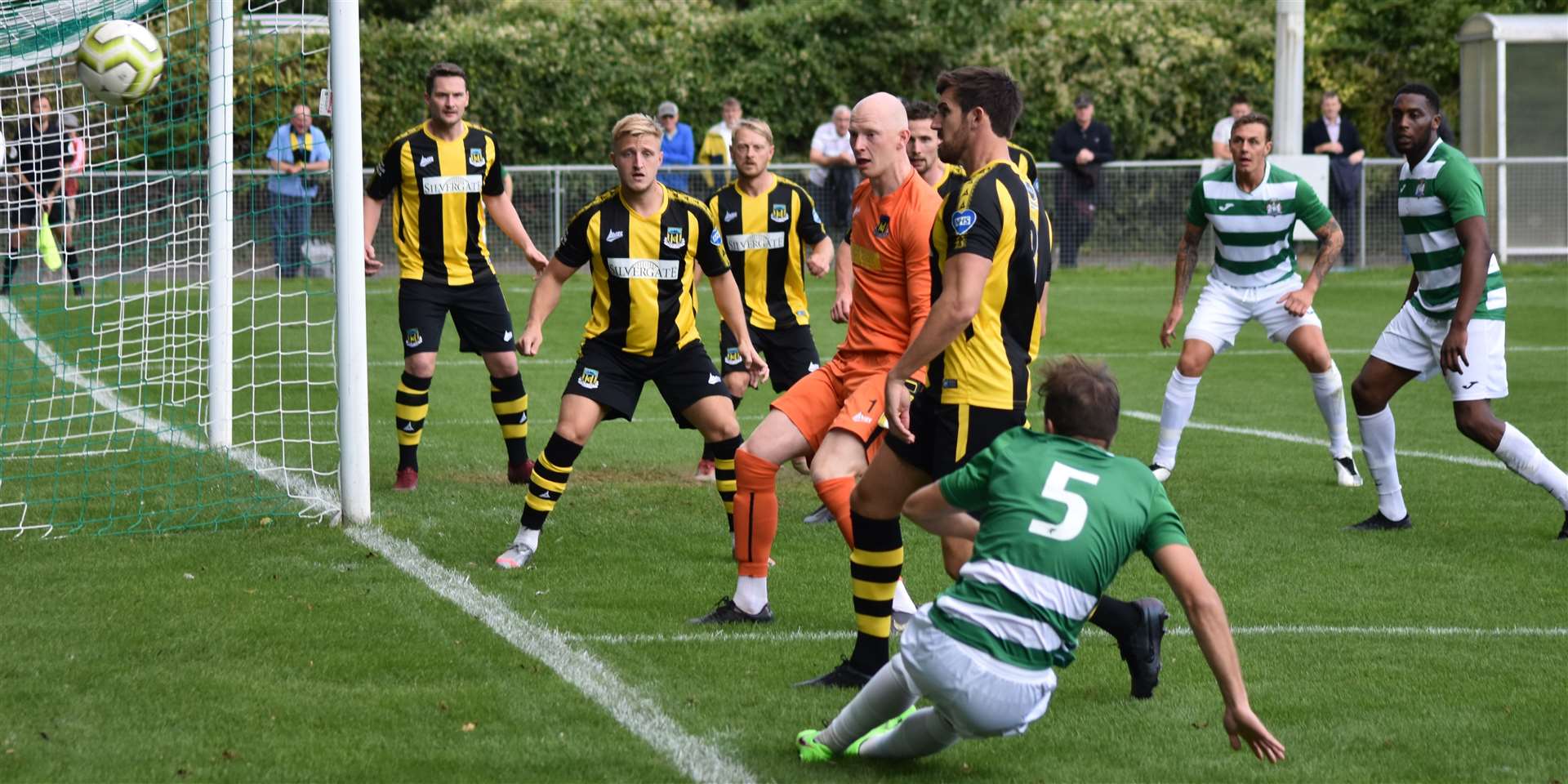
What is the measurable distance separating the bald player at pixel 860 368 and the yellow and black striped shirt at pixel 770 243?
2.83 metres

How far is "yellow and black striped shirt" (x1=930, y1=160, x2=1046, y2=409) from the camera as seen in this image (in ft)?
17.6

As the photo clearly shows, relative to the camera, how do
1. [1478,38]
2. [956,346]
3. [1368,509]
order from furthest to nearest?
1. [1478,38]
2. [1368,509]
3. [956,346]

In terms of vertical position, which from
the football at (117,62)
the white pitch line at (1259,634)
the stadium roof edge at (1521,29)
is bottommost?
the white pitch line at (1259,634)

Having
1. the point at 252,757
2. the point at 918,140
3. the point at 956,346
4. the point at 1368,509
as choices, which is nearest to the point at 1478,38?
the point at 1368,509

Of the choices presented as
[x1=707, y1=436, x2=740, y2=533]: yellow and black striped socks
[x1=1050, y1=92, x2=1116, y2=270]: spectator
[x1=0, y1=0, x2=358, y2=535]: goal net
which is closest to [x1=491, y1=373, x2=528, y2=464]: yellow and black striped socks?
[x1=0, y1=0, x2=358, y2=535]: goal net

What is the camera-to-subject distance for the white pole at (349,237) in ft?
26.4

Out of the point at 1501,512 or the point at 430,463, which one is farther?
the point at 430,463

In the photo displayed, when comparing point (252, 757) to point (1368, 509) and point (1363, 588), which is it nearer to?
point (1363, 588)

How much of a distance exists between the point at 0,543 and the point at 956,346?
473cm

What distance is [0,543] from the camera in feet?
26.0

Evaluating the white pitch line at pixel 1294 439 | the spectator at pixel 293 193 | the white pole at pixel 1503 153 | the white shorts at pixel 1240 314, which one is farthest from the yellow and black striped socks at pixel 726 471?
the white pole at pixel 1503 153

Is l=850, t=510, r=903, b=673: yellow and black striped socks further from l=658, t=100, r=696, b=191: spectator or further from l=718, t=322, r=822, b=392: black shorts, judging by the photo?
l=658, t=100, r=696, b=191: spectator

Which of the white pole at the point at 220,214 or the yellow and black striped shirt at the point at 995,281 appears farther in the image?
the white pole at the point at 220,214

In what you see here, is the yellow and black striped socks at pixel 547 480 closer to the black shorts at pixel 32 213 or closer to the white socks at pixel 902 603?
the white socks at pixel 902 603
